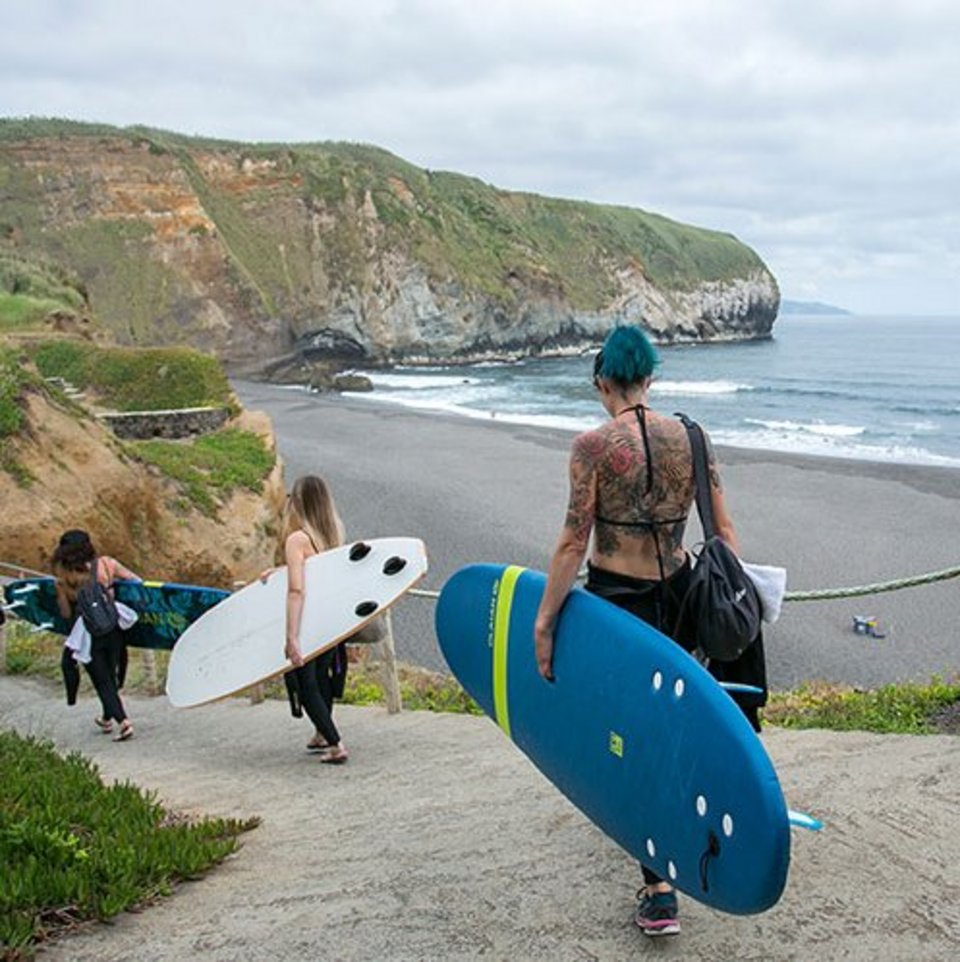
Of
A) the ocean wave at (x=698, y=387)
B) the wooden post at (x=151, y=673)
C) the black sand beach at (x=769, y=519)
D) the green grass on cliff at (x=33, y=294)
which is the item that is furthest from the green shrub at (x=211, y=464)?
the ocean wave at (x=698, y=387)

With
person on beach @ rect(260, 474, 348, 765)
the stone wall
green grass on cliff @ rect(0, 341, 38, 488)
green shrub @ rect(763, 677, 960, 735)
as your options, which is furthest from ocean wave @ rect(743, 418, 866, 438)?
person on beach @ rect(260, 474, 348, 765)

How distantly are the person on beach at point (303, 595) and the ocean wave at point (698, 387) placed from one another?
49.6 metres

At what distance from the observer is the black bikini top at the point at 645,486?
10.1ft

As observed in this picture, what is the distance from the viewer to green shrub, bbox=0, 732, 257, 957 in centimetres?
321

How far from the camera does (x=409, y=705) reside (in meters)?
7.46

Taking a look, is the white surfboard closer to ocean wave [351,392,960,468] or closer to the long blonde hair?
the long blonde hair

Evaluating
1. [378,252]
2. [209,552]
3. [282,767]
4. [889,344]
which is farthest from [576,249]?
[282,767]

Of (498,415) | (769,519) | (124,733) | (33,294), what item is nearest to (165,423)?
(769,519)

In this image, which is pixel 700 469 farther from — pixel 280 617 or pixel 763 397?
pixel 763 397

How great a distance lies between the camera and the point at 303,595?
543 centimetres

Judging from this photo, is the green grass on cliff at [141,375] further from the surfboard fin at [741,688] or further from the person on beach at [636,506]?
the surfboard fin at [741,688]

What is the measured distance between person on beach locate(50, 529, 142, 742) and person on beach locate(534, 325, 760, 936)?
4.21 meters

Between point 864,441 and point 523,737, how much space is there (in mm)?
34449

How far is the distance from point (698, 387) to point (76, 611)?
54.8 meters
